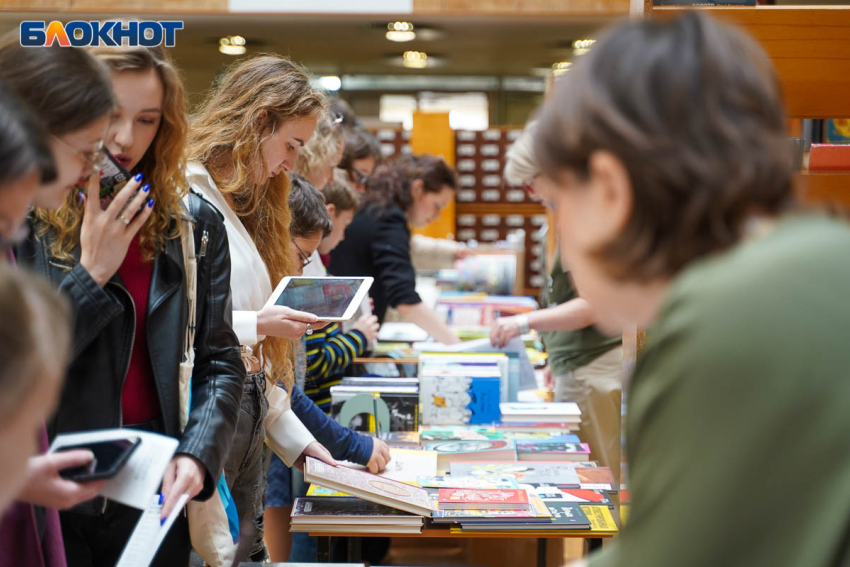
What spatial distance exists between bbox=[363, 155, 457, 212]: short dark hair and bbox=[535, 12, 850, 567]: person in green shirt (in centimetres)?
292

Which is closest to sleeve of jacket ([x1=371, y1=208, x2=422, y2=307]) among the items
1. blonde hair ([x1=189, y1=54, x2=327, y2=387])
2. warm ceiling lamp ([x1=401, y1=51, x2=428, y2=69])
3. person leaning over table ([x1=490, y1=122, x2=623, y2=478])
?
person leaning over table ([x1=490, y1=122, x2=623, y2=478])

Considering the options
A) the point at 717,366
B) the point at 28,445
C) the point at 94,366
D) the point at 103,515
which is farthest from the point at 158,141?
the point at 717,366

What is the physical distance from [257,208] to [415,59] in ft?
28.1

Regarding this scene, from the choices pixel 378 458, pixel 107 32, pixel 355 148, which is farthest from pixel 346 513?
pixel 355 148

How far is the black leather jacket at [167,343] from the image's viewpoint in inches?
51.3

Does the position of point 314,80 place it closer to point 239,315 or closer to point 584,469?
point 239,315

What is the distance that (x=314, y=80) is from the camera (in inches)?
84.0

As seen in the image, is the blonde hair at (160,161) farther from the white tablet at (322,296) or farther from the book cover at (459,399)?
the book cover at (459,399)

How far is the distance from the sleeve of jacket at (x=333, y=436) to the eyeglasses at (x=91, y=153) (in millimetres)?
1086

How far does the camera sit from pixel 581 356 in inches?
127

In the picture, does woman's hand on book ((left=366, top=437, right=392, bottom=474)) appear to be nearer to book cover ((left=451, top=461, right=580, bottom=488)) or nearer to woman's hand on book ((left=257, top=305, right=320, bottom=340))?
book cover ((left=451, top=461, right=580, bottom=488))

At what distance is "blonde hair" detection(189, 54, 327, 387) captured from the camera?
1909 mm

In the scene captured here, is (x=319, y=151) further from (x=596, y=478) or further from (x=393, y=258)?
(x=596, y=478)

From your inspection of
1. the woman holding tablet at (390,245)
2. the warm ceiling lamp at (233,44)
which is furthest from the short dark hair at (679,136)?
the warm ceiling lamp at (233,44)
